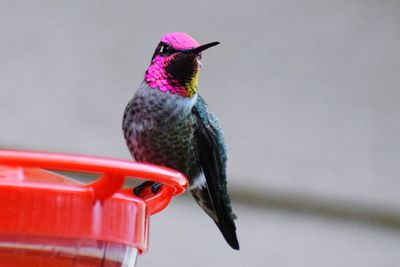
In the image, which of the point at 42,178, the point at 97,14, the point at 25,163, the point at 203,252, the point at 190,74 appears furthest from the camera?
the point at 203,252

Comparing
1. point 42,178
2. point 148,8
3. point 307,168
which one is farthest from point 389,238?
point 42,178

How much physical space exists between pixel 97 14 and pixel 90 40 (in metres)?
0.09

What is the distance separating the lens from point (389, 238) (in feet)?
11.0

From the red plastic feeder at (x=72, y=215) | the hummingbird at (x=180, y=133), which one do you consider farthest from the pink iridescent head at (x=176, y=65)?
the red plastic feeder at (x=72, y=215)

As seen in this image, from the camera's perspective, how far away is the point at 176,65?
1.61 m

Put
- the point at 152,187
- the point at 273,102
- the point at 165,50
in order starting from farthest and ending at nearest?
1. the point at 273,102
2. the point at 165,50
3. the point at 152,187

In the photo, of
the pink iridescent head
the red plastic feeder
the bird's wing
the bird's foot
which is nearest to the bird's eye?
the pink iridescent head

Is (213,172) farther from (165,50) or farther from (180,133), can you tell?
(165,50)

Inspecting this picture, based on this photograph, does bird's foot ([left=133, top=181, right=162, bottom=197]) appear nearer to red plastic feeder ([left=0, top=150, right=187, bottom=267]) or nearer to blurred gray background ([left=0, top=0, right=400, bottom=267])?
red plastic feeder ([left=0, top=150, right=187, bottom=267])

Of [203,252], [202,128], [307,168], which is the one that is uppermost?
[202,128]

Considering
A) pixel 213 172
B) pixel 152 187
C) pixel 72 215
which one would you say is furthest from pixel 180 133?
pixel 72 215

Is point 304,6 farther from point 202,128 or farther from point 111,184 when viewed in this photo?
point 111,184

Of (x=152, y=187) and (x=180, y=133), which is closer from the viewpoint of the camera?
(x=152, y=187)

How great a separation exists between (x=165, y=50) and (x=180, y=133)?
189 mm
